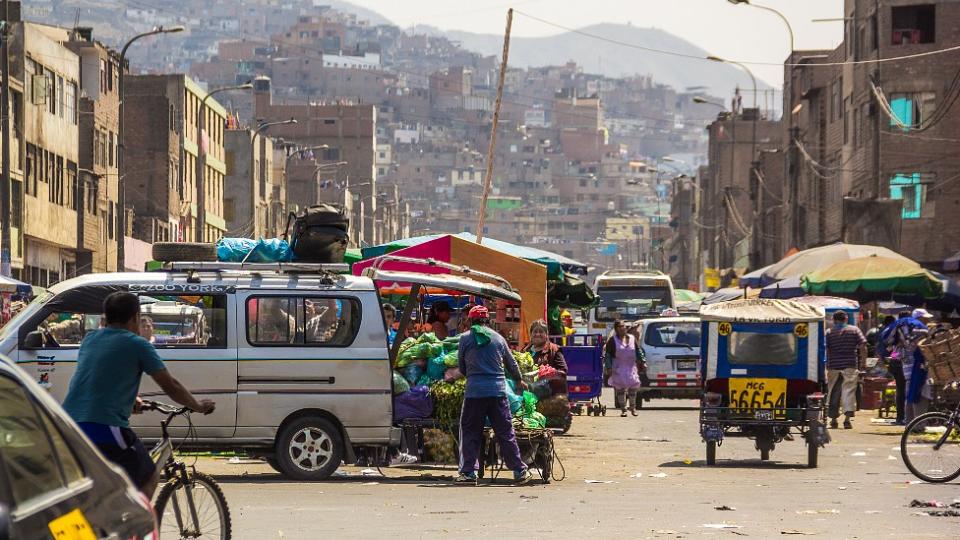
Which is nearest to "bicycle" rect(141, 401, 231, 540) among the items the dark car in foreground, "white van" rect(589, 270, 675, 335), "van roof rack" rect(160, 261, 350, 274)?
the dark car in foreground

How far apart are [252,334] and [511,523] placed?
188 inches

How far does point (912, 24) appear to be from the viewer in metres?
64.7

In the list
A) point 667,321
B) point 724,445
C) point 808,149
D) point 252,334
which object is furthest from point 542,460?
point 808,149

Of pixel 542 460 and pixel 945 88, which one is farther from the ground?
pixel 945 88

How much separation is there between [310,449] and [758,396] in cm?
583

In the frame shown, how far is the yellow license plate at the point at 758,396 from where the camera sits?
21922mm

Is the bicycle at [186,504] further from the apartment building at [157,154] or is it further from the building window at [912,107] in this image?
the apartment building at [157,154]

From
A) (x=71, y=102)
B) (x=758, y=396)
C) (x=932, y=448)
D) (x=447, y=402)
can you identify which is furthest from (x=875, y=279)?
(x=71, y=102)

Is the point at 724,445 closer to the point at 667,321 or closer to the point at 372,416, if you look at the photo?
the point at 372,416

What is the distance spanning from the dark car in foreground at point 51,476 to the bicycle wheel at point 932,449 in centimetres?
1353

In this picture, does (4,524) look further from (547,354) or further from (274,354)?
(547,354)

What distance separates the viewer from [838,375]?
102ft

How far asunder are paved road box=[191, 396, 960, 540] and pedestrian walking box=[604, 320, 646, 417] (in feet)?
38.2

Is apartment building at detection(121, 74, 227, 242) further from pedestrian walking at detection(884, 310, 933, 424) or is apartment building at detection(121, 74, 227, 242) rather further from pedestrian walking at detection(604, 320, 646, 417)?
pedestrian walking at detection(884, 310, 933, 424)
